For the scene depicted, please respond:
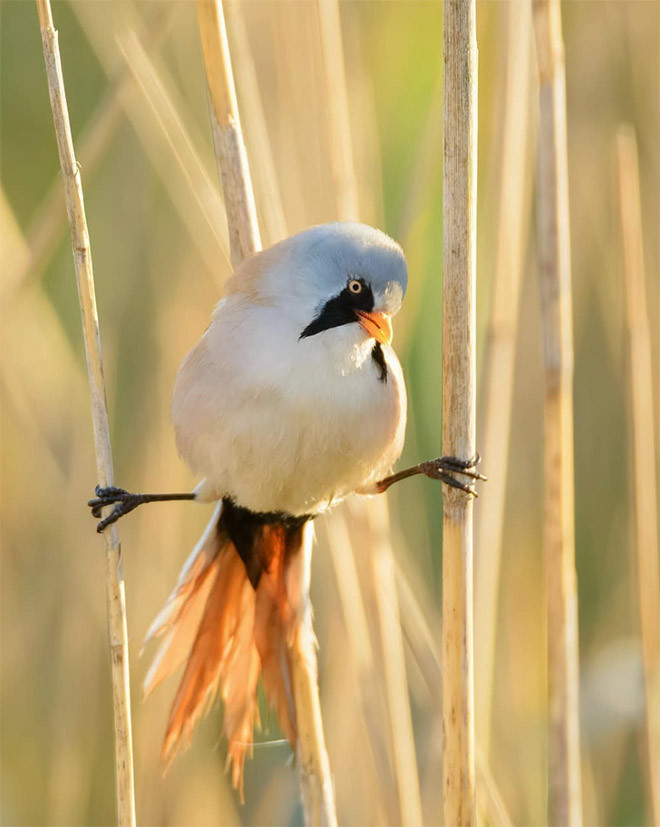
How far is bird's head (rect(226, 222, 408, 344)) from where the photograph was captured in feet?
4.80

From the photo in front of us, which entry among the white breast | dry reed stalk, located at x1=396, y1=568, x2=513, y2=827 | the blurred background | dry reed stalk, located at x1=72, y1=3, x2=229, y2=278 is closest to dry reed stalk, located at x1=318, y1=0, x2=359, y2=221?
the blurred background

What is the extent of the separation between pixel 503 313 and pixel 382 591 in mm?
495

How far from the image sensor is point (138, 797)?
2148mm

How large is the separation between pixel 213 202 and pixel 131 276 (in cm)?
48

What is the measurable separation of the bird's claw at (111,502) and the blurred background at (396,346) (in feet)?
1.24

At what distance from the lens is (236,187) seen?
5.01 feet

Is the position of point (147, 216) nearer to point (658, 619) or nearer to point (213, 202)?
point (213, 202)

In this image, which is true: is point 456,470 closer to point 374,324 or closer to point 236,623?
point 374,324

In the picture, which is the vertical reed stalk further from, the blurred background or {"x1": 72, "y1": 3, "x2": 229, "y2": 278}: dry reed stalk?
{"x1": 72, "y1": 3, "x2": 229, "y2": 278}: dry reed stalk

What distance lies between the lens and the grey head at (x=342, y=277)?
1462 mm

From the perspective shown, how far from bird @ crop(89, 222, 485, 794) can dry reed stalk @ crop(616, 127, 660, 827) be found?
1.63 feet

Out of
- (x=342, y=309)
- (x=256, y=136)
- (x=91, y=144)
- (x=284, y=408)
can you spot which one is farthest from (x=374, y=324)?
(x=91, y=144)

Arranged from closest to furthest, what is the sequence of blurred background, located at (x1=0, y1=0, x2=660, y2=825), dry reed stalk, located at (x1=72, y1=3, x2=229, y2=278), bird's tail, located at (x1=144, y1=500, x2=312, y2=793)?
bird's tail, located at (x1=144, y1=500, x2=312, y2=793), dry reed stalk, located at (x1=72, y1=3, x2=229, y2=278), blurred background, located at (x1=0, y1=0, x2=660, y2=825)

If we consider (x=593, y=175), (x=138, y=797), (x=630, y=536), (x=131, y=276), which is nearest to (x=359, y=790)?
(x=138, y=797)
